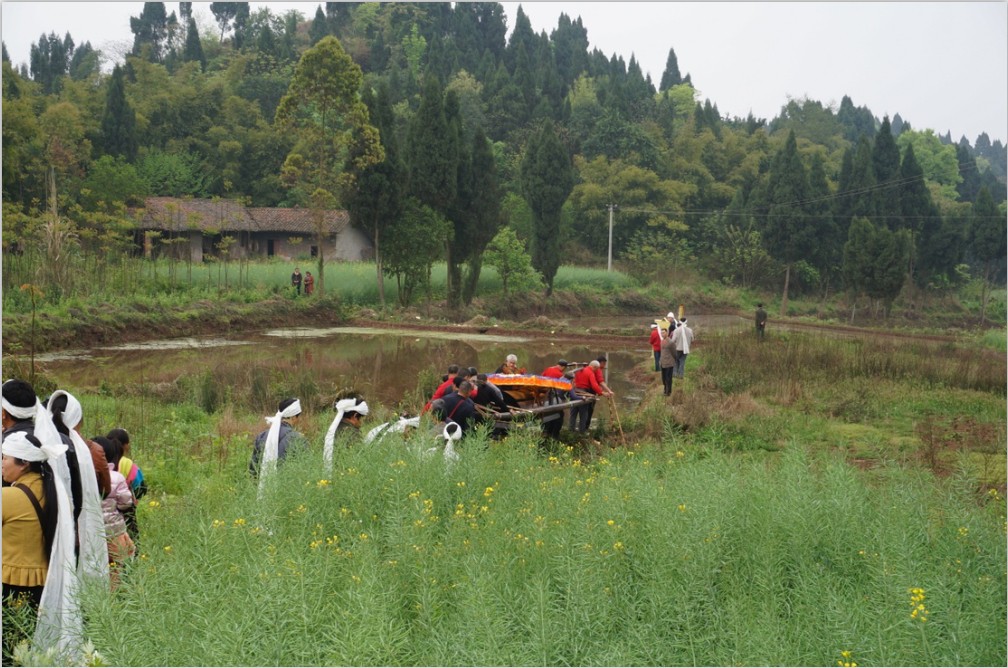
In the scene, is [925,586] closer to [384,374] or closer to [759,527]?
[759,527]

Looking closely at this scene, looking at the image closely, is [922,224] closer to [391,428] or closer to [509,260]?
[509,260]

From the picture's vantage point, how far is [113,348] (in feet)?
82.1

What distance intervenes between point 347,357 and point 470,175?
17.1 metres

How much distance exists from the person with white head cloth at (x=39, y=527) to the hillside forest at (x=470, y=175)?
21.1 metres

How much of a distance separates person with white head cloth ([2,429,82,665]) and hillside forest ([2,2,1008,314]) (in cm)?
2105

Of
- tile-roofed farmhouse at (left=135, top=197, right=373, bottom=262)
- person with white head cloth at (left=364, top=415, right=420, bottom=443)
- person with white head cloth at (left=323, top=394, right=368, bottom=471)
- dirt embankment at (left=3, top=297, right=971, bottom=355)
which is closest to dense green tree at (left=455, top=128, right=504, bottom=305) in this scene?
dirt embankment at (left=3, top=297, right=971, bottom=355)

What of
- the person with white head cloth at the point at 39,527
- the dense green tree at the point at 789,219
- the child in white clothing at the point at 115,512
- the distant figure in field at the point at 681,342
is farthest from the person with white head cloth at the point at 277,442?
the dense green tree at the point at 789,219

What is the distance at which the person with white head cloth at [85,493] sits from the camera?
5.97 meters

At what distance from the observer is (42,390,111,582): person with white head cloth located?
19.6 feet

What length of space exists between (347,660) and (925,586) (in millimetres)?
3309

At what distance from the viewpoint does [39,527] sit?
18.8 ft

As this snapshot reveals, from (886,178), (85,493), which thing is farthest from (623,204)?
(85,493)

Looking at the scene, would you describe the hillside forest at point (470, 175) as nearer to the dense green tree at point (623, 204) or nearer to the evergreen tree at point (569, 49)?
the dense green tree at point (623, 204)

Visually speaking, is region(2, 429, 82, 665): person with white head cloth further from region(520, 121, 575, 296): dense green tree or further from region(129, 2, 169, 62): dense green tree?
region(129, 2, 169, 62): dense green tree
